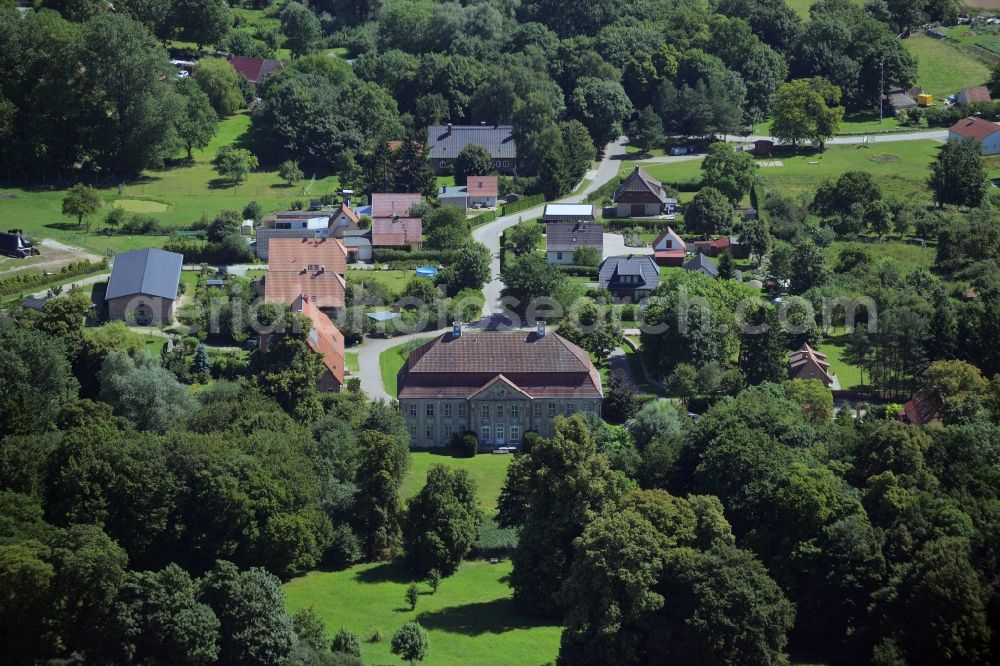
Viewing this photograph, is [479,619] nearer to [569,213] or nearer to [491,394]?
[491,394]

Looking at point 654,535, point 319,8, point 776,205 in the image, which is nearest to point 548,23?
point 319,8

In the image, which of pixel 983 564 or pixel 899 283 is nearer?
pixel 983 564

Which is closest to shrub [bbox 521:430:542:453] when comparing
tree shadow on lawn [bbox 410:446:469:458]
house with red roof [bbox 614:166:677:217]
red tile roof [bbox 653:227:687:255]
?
tree shadow on lawn [bbox 410:446:469:458]

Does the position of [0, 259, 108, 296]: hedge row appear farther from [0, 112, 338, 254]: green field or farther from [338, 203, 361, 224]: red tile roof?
[338, 203, 361, 224]: red tile roof

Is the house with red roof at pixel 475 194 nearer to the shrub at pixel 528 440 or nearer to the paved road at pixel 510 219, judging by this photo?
the paved road at pixel 510 219

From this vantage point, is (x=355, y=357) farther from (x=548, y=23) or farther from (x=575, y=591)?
(x=548, y=23)

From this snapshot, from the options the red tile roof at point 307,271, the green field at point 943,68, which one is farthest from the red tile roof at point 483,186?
the green field at point 943,68
